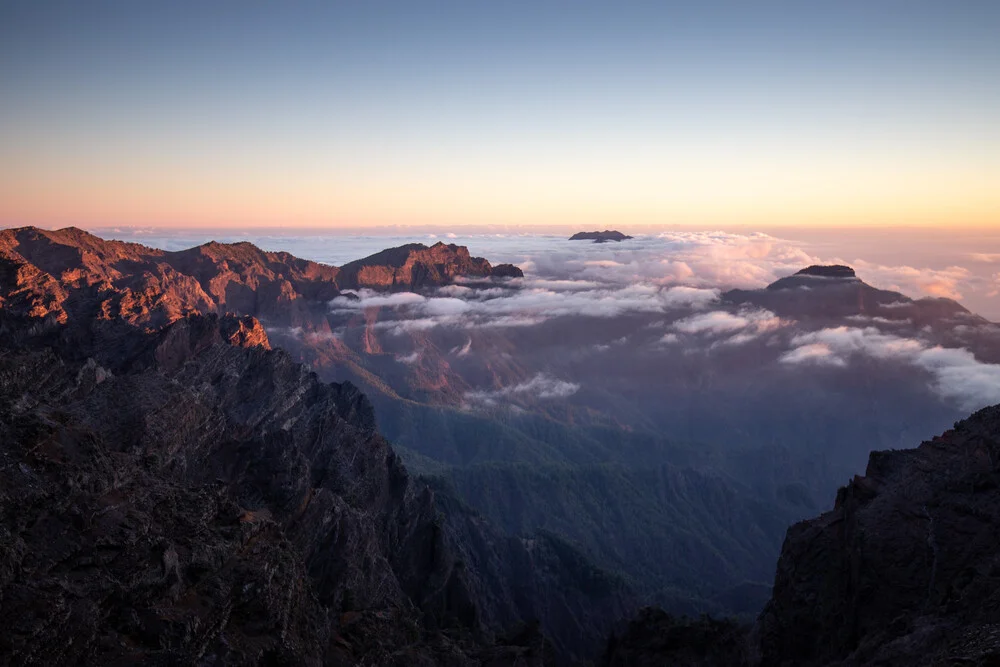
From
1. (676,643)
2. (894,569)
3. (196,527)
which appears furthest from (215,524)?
(894,569)

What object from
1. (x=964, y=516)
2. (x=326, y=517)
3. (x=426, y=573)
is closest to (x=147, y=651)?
(x=326, y=517)

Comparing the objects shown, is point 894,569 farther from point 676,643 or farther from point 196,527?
point 196,527

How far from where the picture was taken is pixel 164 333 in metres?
125

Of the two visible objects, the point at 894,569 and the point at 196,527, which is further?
the point at 894,569

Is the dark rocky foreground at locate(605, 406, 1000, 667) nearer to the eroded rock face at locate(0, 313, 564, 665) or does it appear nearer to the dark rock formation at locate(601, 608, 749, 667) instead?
the dark rock formation at locate(601, 608, 749, 667)

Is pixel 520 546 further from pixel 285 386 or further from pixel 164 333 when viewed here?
pixel 164 333

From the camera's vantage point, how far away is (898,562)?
170 feet

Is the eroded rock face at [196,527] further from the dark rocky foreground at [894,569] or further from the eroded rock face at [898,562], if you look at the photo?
the eroded rock face at [898,562]

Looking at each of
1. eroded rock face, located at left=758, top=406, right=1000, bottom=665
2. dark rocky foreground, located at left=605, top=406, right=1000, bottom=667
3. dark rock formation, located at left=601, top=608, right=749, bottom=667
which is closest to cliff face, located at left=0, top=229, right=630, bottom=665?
dark rock formation, located at left=601, top=608, right=749, bottom=667

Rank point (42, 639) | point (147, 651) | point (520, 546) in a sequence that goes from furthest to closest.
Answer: point (520, 546)
point (147, 651)
point (42, 639)

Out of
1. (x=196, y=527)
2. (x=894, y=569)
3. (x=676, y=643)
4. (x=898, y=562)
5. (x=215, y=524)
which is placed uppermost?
(x=196, y=527)

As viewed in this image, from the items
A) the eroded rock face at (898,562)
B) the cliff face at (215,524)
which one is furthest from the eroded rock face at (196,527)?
the eroded rock face at (898,562)

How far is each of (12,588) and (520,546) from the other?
492 ft

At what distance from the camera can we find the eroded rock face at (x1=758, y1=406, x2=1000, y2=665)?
136 ft
